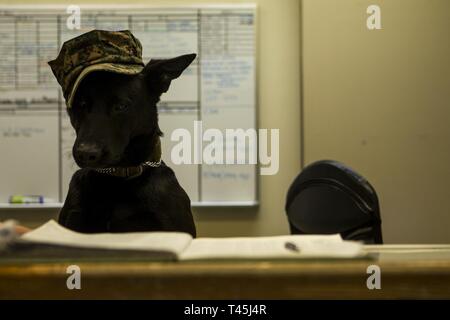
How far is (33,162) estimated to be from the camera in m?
2.65

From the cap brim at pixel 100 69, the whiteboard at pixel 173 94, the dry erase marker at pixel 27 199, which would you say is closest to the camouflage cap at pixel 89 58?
the cap brim at pixel 100 69

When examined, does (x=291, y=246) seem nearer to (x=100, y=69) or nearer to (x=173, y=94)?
(x=100, y=69)

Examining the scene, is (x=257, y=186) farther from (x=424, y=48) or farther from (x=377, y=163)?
(x=424, y=48)

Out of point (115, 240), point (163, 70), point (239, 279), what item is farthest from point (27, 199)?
point (239, 279)

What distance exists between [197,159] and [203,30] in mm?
632

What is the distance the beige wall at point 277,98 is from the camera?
8.70 feet

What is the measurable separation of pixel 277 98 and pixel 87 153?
6.30 ft

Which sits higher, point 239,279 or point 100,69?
point 100,69

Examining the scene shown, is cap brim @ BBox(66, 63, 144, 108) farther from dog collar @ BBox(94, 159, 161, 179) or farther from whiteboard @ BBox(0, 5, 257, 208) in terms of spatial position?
whiteboard @ BBox(0, 5, 257, 208)

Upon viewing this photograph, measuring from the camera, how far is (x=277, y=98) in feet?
8.76

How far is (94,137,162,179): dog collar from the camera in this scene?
3.05 feet
